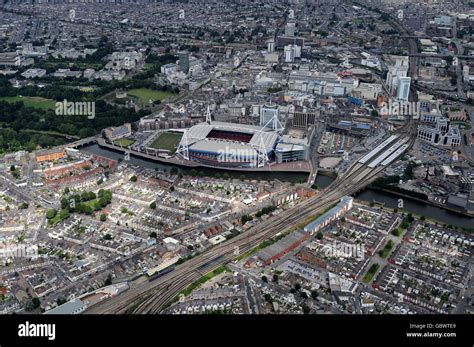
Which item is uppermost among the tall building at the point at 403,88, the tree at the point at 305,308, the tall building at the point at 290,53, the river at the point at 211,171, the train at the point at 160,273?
the tall building at the point at 290,53

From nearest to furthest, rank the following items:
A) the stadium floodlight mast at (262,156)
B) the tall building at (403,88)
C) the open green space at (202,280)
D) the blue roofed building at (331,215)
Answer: the open green space at (202,280) < the blue roofed building at (331,215) < the stadium floodlight mast at (262,156) < the tall building at (403,88)

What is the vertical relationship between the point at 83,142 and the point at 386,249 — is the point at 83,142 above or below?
above

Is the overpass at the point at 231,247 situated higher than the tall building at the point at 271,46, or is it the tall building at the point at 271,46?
the tall building at the point at 271,46

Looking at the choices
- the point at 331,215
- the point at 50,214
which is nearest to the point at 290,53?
the point at 331,215

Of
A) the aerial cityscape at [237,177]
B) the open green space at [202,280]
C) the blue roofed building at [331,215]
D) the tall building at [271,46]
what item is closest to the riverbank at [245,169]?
the aerial cityscape at [237,177]

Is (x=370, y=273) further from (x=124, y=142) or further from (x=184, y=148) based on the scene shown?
(x=124, y=142)

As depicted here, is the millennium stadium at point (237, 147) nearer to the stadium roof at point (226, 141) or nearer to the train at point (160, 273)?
the stadium roof at point (226, 141)
